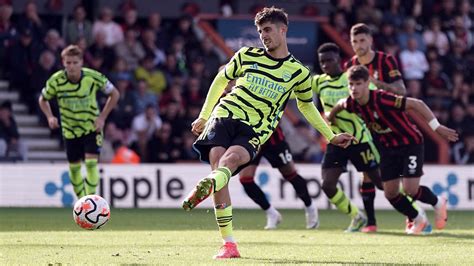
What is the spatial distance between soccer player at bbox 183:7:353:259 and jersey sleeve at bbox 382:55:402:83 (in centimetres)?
356

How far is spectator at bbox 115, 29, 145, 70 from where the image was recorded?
2186cm

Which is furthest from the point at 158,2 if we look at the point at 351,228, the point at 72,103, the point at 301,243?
the point at 301,243

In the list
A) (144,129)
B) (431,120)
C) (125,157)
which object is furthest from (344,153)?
(144,129)

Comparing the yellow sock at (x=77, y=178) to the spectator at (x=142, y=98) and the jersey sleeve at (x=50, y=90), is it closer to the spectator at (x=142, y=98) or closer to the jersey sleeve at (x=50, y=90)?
the jersey sleeve at (x=50, y=90)

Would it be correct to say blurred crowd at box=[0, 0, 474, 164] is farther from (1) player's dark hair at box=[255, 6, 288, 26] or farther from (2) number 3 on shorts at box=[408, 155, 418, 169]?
(1) player's dark hair at box=[255, 6, 288, 26]

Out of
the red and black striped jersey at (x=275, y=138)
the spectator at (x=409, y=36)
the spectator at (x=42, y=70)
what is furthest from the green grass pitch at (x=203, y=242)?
the spectator at (x=409, y=36)

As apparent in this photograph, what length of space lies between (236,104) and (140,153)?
10529 millimetres

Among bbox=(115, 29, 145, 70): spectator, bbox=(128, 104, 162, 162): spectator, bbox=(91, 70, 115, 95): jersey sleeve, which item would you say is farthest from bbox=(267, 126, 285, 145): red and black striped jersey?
bbox=(115, 29, 145, 70): spectator

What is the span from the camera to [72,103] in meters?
15.5

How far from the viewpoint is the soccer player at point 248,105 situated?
9867 mm

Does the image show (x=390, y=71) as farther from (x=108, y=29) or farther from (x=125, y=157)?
(x=108, y=29)

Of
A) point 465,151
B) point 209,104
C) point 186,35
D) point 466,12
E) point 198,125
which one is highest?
point 209,104

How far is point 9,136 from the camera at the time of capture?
19.6 m

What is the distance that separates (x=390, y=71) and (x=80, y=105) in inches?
169
